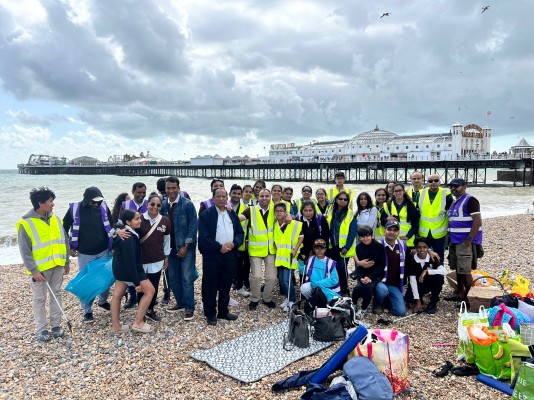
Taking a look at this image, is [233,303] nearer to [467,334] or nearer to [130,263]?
[130,263]

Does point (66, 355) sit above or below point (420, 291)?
Answer: below

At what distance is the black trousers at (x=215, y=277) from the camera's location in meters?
4.87

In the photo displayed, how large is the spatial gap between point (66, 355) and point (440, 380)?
3.98 m

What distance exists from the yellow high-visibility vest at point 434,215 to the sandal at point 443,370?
2392 mm

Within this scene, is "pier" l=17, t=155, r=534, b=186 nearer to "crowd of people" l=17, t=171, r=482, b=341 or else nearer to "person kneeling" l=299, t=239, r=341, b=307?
"crowd of people" l=17, t=171, r=482, b=341

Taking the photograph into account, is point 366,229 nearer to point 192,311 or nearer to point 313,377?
point 313,377

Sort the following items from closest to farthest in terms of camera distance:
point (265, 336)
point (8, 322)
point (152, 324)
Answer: point (265, 336)
point (152, 324)
point (8, 322)

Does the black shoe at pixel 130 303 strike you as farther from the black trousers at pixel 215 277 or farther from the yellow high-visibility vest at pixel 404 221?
the yellow high-visibility vest at pixel 404 221

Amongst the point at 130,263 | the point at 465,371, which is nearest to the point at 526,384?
the point at 465,371

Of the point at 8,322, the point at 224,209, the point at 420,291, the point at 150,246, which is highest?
the point at 224,209

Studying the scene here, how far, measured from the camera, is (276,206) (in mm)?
5332

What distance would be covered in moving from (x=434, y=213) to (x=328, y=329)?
8.57 ft

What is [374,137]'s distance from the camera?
7869cm

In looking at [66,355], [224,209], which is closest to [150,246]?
[224,209]
